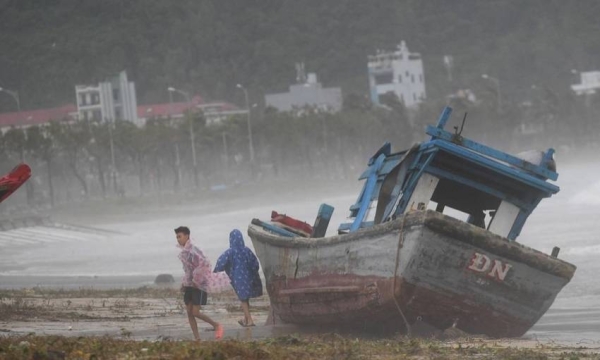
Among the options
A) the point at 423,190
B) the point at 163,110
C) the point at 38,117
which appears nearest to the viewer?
the point at 423,190

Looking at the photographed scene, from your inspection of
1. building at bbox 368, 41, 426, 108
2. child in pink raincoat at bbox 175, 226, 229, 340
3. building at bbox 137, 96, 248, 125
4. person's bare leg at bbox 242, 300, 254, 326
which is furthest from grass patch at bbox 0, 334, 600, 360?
building at bbox 368, 41, 426, 108

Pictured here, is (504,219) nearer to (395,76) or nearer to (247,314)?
(247,314)

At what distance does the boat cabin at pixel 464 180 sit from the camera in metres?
16.8

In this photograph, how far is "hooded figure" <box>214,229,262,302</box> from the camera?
1774 centimetres

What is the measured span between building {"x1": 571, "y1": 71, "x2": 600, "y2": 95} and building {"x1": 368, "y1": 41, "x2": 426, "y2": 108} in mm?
19768

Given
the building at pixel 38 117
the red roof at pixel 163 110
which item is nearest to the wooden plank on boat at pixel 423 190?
the building at pixel 38 117

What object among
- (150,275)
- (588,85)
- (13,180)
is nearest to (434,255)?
(13,180)

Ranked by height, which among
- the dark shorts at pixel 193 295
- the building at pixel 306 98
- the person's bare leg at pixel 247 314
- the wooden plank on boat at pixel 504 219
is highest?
the building at pixel 306 98

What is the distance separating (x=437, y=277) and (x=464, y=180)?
72.4 inches

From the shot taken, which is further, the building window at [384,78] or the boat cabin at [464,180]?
the building window at [384,78]

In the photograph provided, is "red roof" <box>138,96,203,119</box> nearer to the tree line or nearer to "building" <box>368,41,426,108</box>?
the tree line

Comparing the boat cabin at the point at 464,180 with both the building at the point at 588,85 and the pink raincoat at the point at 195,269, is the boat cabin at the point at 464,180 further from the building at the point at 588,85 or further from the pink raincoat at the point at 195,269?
the building at the point at 588,85

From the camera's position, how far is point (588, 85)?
182 meters

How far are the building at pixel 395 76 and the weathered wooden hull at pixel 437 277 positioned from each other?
521 feet
